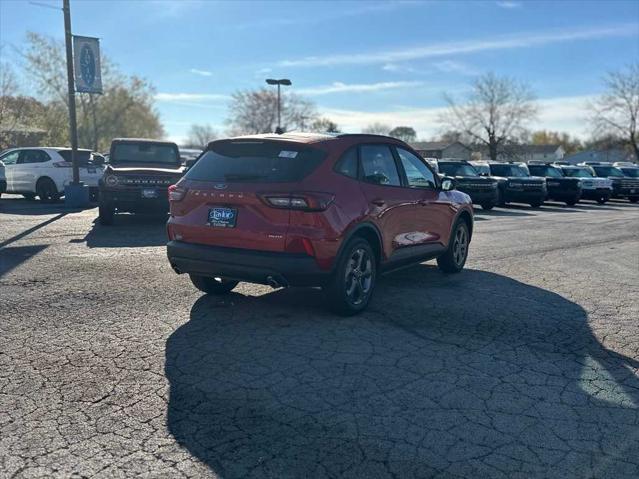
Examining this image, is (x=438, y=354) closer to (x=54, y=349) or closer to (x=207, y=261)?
(x=207, y=261)

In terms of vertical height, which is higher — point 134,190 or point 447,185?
point 447,185

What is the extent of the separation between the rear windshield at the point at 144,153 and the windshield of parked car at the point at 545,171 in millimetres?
16438

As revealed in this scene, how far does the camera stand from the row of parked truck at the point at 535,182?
1973 cm

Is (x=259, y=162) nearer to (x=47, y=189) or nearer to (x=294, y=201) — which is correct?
(x=294, y=201)

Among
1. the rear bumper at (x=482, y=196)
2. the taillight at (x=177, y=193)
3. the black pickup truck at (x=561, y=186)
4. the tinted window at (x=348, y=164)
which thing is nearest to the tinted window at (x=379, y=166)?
the tinted window at (x=348, y=164)

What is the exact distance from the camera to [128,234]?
11234 mm

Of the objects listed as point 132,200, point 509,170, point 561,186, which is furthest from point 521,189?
point 132,200

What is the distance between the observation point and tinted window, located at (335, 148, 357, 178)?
18.6ft

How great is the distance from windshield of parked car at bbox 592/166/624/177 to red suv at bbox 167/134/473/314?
1012 inches

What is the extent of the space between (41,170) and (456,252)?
14.4m

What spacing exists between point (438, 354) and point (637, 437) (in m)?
1.61

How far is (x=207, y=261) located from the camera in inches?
216

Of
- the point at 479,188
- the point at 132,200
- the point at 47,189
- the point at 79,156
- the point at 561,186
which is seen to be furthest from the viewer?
the point at 561,186

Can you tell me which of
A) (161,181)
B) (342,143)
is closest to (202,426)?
(342,143)
